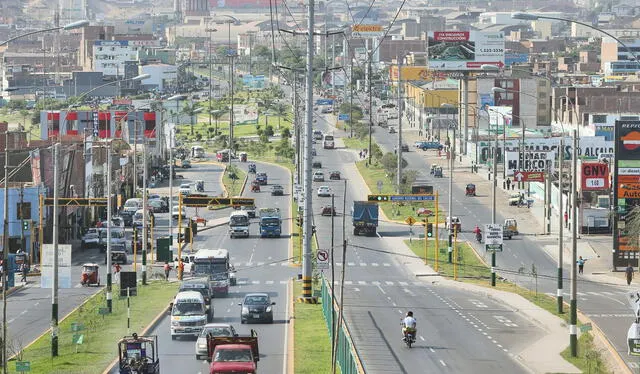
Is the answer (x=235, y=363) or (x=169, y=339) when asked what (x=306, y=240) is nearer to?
(x=169, y=339)

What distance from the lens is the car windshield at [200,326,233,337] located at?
47.8 m

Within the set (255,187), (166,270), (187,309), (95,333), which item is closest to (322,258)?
(187,309)

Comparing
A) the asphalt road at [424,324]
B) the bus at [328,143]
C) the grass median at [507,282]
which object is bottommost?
the asphalt road at [424,324]

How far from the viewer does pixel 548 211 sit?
340ft

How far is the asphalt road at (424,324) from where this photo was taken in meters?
48.9

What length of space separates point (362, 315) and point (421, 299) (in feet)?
25.1

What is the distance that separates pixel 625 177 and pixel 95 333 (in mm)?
35571

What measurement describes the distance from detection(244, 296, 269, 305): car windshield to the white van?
9.54 feet

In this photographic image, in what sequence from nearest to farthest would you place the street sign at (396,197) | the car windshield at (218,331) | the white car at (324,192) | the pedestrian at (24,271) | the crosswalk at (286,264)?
the car windshield at (218,331)
the pedestrian at (24,271)
the street sign at (396,197)
the crosswalk at (286,264)
the white car at (324,192)

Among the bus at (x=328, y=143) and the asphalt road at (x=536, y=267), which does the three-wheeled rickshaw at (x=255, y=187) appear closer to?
the asphalt road at (x=536, y=267)

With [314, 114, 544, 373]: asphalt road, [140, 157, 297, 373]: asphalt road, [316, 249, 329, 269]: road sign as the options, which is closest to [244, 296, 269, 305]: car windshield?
[140, 157, 297, 373]: asphalt road

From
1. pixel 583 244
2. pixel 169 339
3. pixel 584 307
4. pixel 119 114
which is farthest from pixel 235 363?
Answer: pixel 119 114

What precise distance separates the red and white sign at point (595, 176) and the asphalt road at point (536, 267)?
3.72 m

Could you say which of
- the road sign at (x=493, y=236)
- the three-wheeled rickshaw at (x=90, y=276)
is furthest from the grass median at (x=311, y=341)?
the three-wheeled rickshaw at (x=90, y=276)
